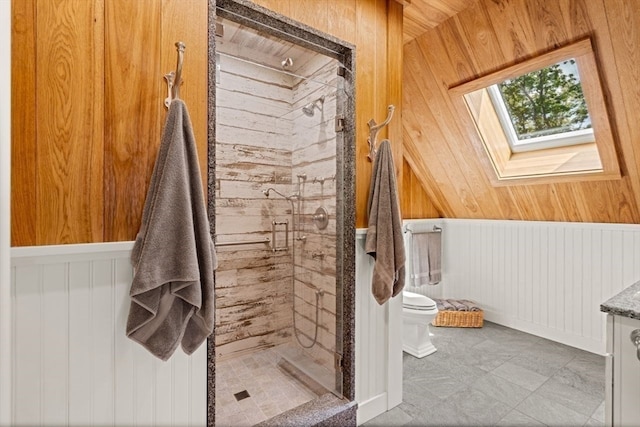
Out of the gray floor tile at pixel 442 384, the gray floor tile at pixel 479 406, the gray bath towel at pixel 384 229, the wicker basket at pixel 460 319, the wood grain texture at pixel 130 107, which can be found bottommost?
the gray floor tile at pixel 479 406

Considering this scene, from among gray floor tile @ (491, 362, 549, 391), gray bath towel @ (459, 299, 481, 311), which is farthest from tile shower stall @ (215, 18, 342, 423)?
gray bath towel @ (459, 299, 481, 311)

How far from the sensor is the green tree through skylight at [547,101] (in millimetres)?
2268

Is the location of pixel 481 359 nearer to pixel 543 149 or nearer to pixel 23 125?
pixel 543 149

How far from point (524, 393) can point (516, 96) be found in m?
2.17

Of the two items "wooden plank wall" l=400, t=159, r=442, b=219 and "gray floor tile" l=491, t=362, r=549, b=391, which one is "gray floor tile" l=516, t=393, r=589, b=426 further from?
"wooden plank wall" l=400, t=159, r=442, b=219

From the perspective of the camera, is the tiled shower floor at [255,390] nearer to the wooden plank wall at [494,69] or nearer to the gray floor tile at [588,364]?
the gray floor tile at [588,364]

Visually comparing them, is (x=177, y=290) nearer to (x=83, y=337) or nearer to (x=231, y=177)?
(x=83, y=337)

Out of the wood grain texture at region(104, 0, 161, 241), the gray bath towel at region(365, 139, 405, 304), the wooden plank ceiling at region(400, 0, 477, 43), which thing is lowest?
the gray bath towel at region(365, 139, 405, 304)

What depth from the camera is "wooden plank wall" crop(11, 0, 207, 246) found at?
1.04 meters

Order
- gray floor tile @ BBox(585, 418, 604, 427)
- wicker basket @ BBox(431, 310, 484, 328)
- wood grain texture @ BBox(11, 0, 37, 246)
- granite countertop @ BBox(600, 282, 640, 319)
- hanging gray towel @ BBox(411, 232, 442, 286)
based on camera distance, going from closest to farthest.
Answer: wood grain texture @ BBox(11, 0, 37, 246) → granite countertop @ BBox(600, 282, 640, 319) → gray floor tile @ BBox(585, 418, 604, 427) → wicker basket @ BBox(431, 310, 484, 328) → hanging gray towel @ BBox(411, 232, 442, 286)

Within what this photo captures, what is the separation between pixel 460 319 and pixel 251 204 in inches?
92.3

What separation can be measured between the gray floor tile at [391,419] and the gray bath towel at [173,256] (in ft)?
3.95

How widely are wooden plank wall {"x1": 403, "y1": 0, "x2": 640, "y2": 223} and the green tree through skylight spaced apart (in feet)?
1.03

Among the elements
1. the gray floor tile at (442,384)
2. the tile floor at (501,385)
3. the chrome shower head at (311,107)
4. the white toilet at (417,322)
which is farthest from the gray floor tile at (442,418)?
the chrome shower head at (311,107)
